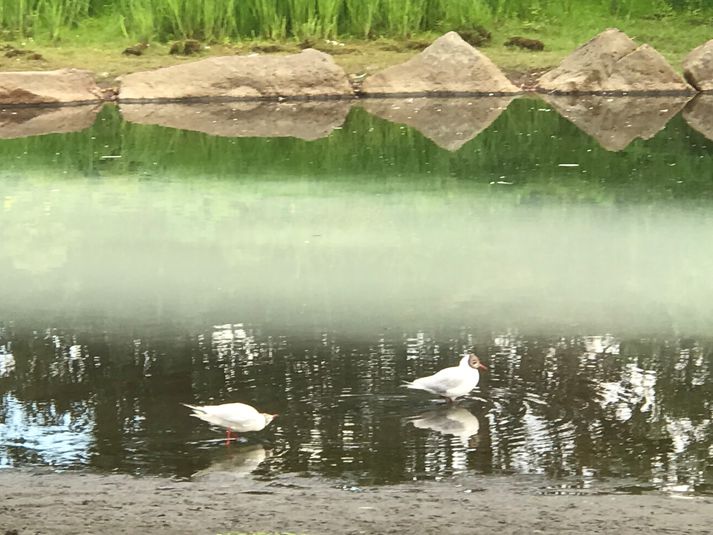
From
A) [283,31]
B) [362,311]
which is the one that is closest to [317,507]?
[362,311]

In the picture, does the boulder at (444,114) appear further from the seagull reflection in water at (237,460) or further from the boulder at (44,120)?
the seagull reflection in water at (237,460)

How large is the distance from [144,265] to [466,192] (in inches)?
142

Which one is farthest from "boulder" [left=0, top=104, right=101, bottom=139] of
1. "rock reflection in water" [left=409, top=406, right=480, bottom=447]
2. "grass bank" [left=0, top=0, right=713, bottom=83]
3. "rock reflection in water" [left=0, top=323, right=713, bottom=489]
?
"rock reflection in water" [left=409, top=406, right=480, bottom=447]

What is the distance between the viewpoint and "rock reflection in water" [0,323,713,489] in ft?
17.8

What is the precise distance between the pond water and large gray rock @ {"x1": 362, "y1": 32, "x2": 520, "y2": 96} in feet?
17.1

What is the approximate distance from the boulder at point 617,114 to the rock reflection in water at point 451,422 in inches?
351

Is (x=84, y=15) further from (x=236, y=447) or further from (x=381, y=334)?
(x=236, y=447)

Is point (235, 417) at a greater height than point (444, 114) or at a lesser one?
lesser

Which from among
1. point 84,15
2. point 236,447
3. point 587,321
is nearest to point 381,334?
point 587,321

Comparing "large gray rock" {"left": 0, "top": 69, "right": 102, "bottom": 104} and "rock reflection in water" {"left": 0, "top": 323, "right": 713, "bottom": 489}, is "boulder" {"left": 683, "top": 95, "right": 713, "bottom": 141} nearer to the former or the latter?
"large gray rock" {"left": 0, "top": 69, "right": 102, "bottom": 104}

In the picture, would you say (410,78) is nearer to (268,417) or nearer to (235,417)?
(268,417)

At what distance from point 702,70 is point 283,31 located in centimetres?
638

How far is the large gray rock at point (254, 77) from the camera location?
1881 centimetres

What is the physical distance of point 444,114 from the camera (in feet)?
57.9
